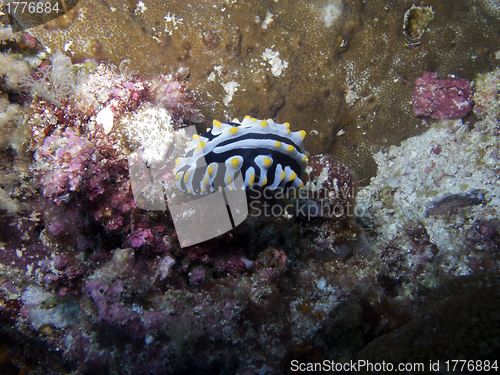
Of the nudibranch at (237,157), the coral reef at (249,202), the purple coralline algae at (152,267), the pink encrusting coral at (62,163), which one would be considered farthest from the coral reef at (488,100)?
the pink encrusting coral at (62,163)

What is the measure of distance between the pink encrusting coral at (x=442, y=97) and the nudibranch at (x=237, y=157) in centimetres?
282

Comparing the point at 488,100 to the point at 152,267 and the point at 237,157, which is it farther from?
the point at 152,267

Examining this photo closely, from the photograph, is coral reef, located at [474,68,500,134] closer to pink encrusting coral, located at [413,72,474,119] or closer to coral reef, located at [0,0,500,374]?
coral reef, located at [0,0,500,374]

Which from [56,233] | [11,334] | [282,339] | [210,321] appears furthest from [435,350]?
[11,334]

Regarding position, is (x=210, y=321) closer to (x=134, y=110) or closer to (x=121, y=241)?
(x=121, y=241)

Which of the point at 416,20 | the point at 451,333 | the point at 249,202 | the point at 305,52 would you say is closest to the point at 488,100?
the point at 416,20

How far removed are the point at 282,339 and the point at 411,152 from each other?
12.5ft

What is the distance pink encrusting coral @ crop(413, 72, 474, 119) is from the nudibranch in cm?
282

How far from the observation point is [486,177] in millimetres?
4117

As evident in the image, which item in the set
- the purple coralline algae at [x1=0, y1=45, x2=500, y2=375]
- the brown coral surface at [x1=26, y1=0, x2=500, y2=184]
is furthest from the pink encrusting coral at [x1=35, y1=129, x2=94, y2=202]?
the brown coral surface at [x1=26, y1=0, x2=500, y2=184]

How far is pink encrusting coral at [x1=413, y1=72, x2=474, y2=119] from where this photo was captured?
4039 millimetres

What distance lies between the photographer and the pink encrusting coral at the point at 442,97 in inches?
159

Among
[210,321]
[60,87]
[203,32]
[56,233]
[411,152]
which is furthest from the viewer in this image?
[411,152]

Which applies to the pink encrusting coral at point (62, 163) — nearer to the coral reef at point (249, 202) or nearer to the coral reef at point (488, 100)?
the coral reef at point (249, 202)
